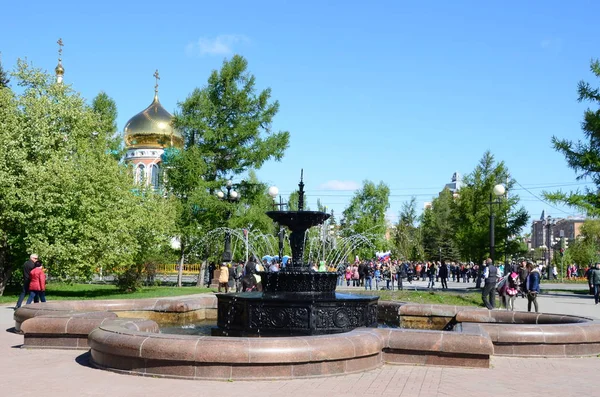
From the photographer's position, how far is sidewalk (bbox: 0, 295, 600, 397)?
24.6 ft

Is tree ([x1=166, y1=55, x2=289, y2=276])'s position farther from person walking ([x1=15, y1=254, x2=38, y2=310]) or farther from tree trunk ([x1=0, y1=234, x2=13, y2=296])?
person walking ([x1=15, y1=254, x2=38, y2=310])

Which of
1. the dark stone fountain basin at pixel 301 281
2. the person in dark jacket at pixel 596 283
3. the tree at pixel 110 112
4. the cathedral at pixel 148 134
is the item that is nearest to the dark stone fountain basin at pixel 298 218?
the dark stone fountain basin at pixel 301 281

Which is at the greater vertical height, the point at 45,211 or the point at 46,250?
the point at 45,211

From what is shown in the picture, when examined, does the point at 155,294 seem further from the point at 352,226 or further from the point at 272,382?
the point at 352,226

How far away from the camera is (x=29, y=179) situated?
75.1 feet

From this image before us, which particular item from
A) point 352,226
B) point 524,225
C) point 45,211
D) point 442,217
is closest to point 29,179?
point 45,211

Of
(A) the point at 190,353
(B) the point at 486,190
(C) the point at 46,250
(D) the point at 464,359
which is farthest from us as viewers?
(B) the point at 486,190

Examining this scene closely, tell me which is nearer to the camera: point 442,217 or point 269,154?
point 269,154

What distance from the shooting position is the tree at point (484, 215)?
35.7 meters

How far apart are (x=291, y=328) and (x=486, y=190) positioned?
29584 mm

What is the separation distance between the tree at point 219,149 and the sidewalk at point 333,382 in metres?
25.1

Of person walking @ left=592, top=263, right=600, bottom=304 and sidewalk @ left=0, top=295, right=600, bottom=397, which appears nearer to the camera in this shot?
sidewalk @ left=0, top=295, right=600, bottom=397

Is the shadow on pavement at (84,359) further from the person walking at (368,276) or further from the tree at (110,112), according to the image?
the tree at (110,112)

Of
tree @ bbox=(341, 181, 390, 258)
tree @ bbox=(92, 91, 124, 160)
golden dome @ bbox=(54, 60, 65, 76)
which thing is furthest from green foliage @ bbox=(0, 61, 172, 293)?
tree @ bbox=(341, 181, 390, 258)
